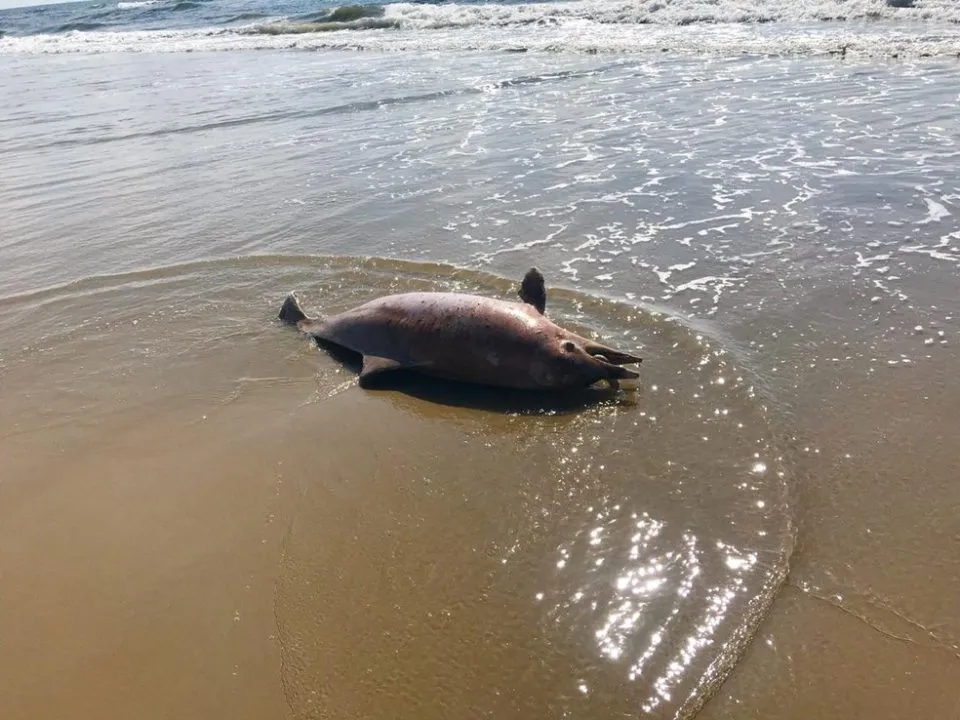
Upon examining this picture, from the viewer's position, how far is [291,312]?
18.9 ft

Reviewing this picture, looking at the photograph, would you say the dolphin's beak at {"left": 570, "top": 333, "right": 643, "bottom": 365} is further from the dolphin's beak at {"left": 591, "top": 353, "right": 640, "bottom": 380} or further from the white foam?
the white foam

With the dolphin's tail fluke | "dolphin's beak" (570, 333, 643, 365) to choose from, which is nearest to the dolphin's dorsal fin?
"dolphin's beak" (570, 333, 643, 365)

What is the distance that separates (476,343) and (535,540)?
1681 mm

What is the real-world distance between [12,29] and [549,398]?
5901 cm

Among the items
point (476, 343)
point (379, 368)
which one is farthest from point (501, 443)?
point (379, 368)

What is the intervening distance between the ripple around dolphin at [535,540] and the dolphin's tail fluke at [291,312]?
0.35m

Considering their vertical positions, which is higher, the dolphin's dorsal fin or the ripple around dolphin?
the dolphin's dorsal fin

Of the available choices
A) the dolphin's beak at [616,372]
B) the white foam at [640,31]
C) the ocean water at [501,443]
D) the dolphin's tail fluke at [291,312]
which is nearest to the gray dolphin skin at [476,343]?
the dolphin's beak at [616,372]

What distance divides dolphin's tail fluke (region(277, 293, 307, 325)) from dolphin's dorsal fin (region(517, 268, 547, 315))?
5.80ft

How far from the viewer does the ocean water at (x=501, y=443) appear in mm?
2895

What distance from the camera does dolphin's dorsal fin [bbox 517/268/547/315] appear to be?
5180 millimetres

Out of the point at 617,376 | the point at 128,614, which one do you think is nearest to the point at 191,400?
the point at 128,614

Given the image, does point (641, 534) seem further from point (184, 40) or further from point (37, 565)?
point (184, 40)

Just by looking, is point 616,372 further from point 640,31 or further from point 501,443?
point 640,31
